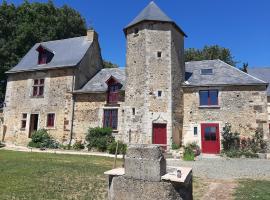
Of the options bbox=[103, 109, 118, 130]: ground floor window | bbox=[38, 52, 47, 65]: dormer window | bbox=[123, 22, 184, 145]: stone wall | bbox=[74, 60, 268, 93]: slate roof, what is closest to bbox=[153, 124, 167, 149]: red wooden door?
bbox=[123, 22, 184, 145]: stone wall

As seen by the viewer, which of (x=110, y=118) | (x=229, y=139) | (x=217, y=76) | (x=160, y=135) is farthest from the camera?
(x=110, y=118)

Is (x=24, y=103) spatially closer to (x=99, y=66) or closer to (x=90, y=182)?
(x=99, y=66)

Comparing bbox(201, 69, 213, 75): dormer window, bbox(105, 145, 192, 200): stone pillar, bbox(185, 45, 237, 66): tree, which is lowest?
bbox(105, 145, 192, 200): stone pillar

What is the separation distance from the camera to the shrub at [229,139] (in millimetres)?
15000

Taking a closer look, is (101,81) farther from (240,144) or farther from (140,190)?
(140,190)

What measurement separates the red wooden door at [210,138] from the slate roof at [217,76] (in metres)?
2.73

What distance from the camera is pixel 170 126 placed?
15070mm

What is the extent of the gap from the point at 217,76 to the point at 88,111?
9.18 meters

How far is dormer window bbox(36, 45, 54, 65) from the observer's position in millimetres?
20422

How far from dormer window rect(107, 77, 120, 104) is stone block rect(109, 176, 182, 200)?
1355cm

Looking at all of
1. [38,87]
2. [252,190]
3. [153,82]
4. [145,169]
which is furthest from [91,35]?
[145,169]

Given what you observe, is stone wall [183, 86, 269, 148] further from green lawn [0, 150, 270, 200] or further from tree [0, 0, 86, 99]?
tree [0, 0, 86, 99]

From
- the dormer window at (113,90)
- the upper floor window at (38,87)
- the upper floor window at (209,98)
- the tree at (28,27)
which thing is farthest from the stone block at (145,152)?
the tree at (28,27)

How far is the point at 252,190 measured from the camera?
6.25 meters
